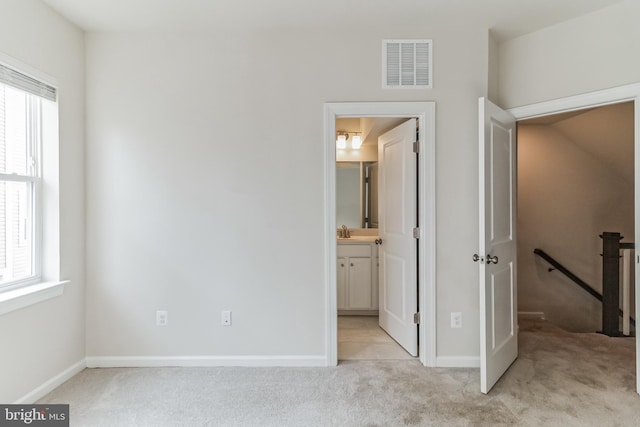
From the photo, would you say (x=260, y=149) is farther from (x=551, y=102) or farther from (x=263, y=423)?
(x=551, y=102)

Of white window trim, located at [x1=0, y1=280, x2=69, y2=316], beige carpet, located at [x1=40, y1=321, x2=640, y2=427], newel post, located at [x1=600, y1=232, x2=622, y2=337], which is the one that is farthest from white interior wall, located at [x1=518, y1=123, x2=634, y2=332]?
white window trim, located at [x1=0, y1=280, x2=69, y2=316]

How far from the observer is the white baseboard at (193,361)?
264 cm

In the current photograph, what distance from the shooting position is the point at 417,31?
2580 mm

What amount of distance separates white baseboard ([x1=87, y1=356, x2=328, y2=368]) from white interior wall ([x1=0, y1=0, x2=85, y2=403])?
20 centimetres

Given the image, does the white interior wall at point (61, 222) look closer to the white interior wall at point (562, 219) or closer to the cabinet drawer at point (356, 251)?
the cabinet drawer at point (356, 251)

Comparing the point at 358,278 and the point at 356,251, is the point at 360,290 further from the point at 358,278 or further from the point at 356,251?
the point at 356,251

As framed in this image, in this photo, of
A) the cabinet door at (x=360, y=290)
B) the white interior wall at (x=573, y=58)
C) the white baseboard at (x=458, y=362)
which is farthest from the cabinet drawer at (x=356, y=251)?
the white interior wall at (x=573, y=58)

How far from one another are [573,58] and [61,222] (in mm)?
3900

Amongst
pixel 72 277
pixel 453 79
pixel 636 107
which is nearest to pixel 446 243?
pixel 453 79

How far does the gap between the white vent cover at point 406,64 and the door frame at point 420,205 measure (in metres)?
0.16

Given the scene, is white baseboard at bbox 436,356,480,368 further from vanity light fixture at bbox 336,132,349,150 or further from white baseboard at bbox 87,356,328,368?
vanity light fixture at bbox 336,132,349,150

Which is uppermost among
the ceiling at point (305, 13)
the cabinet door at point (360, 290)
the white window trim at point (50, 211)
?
the ceiling at point (305, 13)

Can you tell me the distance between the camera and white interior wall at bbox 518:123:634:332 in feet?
13.0

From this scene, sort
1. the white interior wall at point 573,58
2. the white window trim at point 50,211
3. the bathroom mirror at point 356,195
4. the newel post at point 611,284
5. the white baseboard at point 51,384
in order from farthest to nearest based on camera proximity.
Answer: the bathroom mirror at point 356,195, the newel post at point 611,284, the white window trim at point 50,211, the white interior wall at point 573,58, the white baseboard at point 51,384
